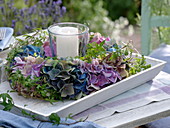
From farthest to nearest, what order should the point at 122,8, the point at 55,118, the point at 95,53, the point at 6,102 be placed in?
the point at 122,8
the point at 95,53
the point at 6,102
the point at 55,118

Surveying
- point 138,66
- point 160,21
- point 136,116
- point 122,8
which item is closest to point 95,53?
point 138,66

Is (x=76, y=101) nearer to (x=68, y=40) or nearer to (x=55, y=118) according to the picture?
(x=55, y=118)

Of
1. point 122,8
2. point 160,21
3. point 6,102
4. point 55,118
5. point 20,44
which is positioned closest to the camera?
point 55,118

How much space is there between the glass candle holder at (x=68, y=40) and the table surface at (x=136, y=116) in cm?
33

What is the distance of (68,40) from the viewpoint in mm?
1417

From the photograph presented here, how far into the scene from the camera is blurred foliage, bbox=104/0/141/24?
5.15m

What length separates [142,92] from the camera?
1420mm

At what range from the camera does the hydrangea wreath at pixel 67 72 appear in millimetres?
1284

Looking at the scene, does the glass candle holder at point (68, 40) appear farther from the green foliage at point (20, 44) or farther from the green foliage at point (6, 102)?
the green foliage at point (6, 102)

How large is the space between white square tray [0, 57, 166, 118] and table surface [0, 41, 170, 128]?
3.2 inches

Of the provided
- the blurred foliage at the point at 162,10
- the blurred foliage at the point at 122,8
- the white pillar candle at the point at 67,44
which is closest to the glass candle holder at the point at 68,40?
the white pillar candle at the point at 67,44

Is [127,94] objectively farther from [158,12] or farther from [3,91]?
[158,12]

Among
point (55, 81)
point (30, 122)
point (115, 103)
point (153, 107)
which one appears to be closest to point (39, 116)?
point (30, 122)

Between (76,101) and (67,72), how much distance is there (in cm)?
11
